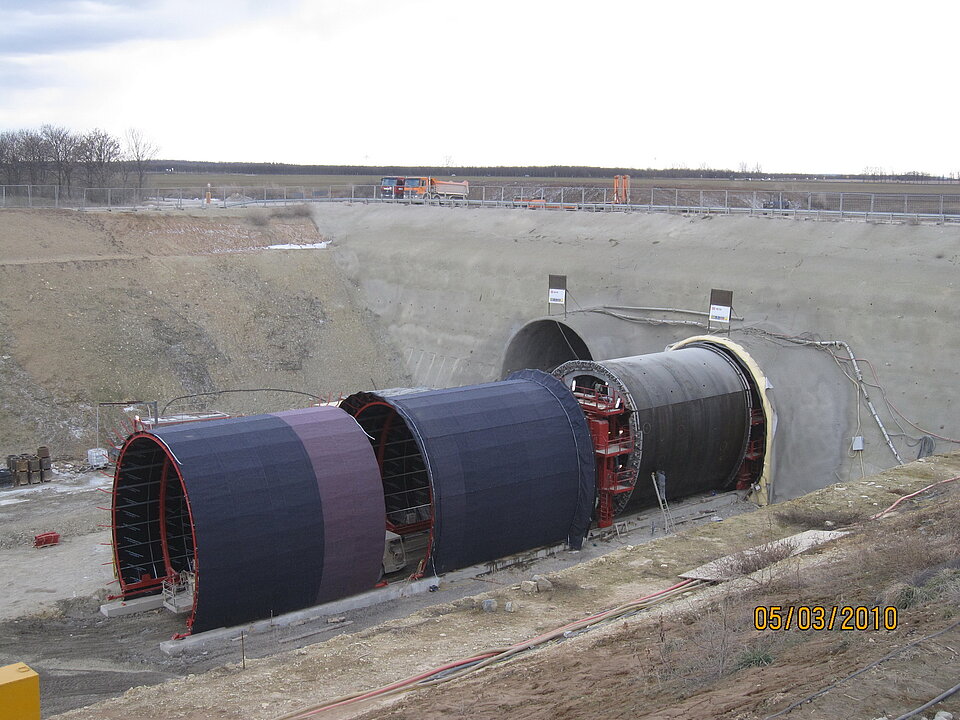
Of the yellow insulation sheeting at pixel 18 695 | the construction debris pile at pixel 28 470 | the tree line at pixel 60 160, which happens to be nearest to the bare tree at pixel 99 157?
the tree line at pixel 60 160

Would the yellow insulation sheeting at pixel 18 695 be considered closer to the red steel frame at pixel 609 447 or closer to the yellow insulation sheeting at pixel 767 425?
the red steel frame at pixel 609 447

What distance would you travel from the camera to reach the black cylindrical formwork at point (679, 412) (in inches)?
961

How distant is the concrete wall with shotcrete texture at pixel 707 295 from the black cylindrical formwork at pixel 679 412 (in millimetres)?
1538

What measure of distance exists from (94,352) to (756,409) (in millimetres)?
22647

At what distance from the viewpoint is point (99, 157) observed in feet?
205

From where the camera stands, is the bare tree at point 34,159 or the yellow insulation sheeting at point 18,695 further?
the bare tree at point 34,159

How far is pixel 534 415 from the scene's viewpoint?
22.9 m

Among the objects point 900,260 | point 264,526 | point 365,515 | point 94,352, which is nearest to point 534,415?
point 365,515

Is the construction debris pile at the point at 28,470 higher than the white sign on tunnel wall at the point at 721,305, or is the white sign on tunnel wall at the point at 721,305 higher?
the white sign on tunnel wall at the point at 721,305

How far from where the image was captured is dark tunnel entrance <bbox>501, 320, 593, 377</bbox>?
121 ft

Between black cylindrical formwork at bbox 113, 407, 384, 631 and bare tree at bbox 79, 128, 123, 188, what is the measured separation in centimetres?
4584

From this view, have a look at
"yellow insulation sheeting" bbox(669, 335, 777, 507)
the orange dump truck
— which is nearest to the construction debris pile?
"yellow insulation sheeting" bbox(669, 335, 777, 507)
